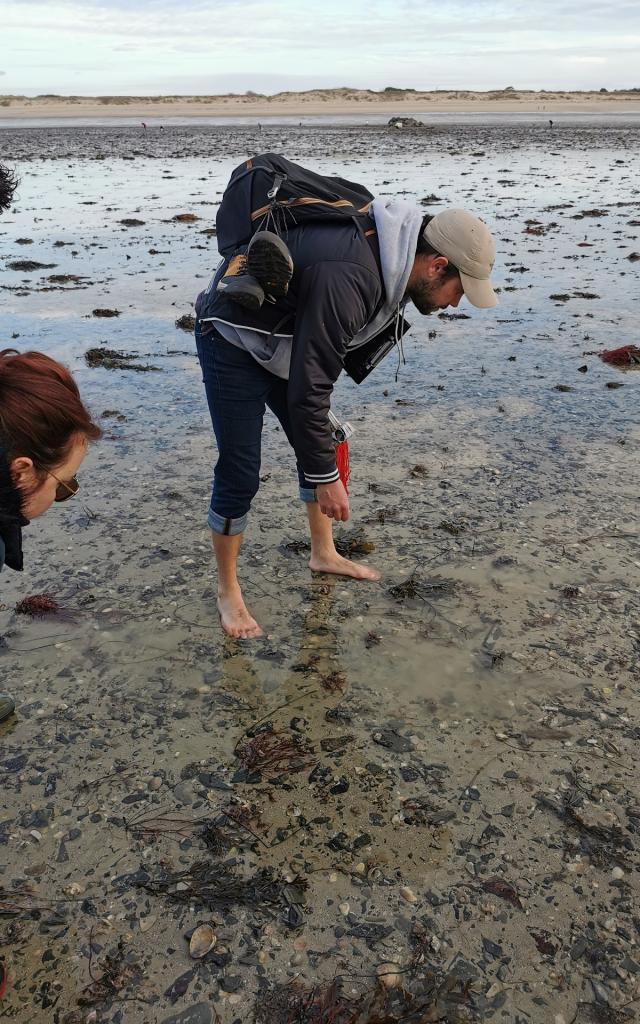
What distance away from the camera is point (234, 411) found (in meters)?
3.50

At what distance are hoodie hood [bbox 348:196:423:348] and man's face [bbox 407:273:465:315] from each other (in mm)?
105

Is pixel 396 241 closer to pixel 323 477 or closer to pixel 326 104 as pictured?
pixel 323 477

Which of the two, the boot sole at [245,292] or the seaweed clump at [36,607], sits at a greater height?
the boot sole at [245,292]

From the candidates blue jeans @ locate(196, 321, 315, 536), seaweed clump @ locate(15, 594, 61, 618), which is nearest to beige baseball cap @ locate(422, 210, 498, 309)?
blue jeans @ locate(196, 321, 315, 536)

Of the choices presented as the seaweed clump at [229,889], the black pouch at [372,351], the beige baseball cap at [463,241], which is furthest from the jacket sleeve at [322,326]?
the seaweed clump at [229,889]

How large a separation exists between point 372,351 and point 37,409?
1731 mm

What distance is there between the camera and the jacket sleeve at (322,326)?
2.87 meters

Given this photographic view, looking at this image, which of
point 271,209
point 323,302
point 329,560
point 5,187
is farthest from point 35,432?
point 329,560

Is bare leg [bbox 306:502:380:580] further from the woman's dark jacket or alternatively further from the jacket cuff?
the woman's dark jacket

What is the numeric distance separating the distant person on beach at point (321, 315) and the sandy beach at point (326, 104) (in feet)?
224

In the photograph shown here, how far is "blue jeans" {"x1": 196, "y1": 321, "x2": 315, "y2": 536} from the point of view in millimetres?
3400

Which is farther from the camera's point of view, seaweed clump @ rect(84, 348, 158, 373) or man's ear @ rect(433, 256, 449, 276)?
seaweed clump @ rect(84, 348, 158, 373)

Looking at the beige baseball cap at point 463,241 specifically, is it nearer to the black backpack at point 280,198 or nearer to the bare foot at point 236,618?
the black backpack at point 280,198

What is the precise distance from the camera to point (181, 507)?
5305 mm
